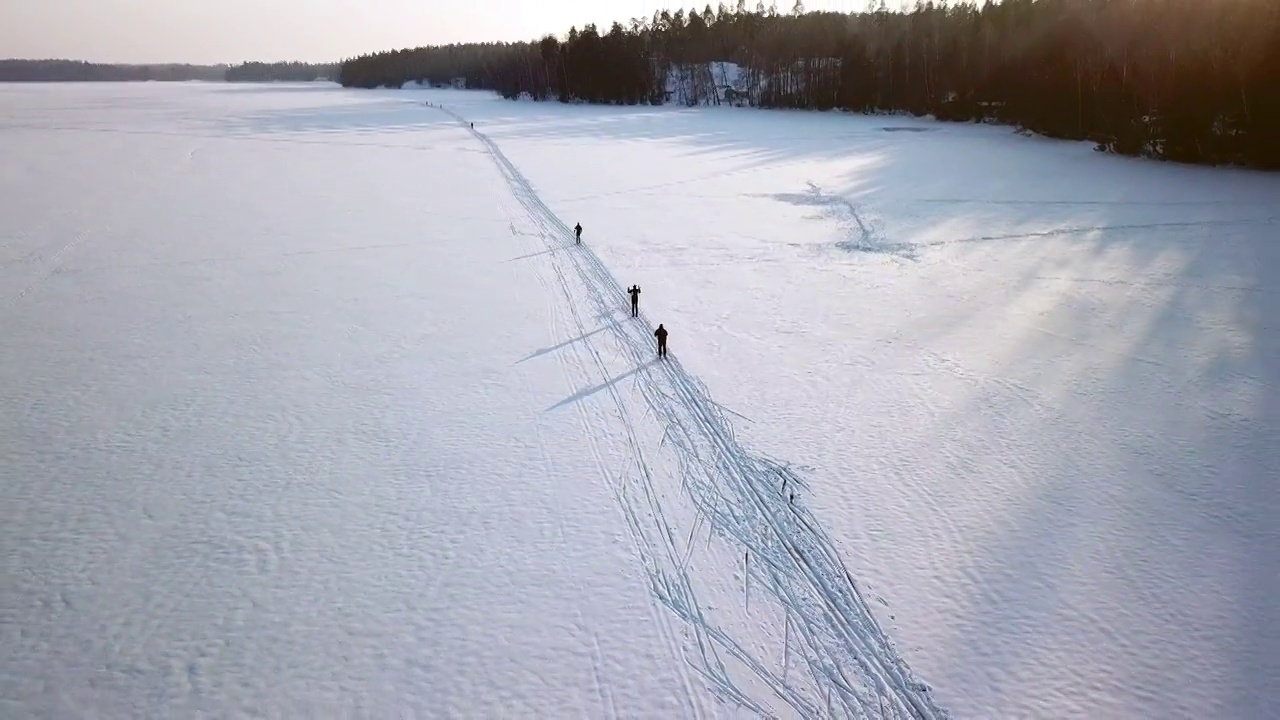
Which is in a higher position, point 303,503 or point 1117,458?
point 1117,458

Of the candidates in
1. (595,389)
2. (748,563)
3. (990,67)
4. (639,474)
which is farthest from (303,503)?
(990,67)

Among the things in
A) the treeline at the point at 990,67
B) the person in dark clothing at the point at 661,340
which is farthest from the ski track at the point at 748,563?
the treeline at the point at 990,67

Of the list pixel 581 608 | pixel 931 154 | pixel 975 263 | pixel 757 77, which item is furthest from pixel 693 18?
pixel 581 608

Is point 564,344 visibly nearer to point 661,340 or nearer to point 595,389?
point 661,340

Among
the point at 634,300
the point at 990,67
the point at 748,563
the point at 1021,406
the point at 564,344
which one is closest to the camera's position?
the point at 748,563

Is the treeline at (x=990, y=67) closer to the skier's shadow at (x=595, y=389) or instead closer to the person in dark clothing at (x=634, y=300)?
the person in dark clothing at (x=634, y=300)

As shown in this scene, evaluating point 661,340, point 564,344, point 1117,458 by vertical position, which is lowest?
point 1117,458

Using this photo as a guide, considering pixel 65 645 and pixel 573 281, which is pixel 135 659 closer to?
pixel 65 645

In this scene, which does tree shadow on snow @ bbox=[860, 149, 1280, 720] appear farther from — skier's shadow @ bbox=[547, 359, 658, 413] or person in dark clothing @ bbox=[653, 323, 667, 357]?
skier's shadow @ bbox=[547, 359, 658, 413]
